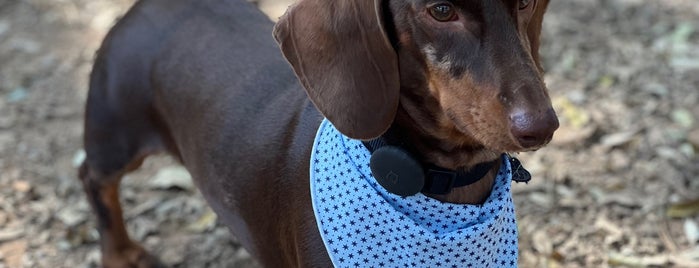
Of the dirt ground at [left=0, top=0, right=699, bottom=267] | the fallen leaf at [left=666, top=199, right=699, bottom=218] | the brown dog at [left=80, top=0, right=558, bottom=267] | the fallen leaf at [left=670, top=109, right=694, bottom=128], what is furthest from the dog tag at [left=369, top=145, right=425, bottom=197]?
the fallen leaf at [left=670, top=109, right=694, bottom=128]

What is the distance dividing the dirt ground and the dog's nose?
6.39 ft

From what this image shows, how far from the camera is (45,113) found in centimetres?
540

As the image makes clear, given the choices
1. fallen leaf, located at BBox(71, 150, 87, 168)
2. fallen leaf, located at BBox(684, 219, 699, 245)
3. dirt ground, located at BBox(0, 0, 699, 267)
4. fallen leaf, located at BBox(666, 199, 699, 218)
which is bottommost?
fallen leaf, located at BBox(684, 219, 699, 245)

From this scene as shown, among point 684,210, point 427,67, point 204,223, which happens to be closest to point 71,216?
point 204,223

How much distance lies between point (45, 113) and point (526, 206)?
8.99ft

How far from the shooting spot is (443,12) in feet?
8.07

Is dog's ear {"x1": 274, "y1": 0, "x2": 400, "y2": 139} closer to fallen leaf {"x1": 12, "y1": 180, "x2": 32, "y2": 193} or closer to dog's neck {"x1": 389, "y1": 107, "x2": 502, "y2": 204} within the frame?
dog's neck {"x1": 389, "y1": 107, "x2": 502, "y2": 204}

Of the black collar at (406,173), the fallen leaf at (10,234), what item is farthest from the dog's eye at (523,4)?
the fallen leaf at (10,234)

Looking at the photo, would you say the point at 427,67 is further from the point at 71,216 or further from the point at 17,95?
the point at 17,95

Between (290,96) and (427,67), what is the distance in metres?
0.86

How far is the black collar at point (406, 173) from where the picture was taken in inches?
107

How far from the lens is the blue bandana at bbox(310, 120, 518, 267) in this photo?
282 centimetres

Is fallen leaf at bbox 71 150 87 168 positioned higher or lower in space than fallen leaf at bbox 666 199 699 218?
higher

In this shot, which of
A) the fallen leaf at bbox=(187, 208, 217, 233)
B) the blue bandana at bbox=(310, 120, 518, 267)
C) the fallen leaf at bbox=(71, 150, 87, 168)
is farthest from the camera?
the fallen leaf at bbox=(71, 150, 87, 168)
